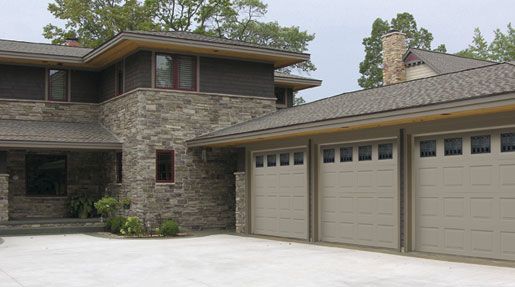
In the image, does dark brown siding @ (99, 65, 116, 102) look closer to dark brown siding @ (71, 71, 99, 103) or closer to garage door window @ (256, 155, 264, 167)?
dark brown siding @ (71, 71, 99, 103)

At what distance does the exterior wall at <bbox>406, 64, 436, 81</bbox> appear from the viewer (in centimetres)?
2776

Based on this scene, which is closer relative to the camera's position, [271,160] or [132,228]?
[271,160]

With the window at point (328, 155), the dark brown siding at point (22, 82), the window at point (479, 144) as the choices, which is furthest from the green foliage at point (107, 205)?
the window at point (479, 144)

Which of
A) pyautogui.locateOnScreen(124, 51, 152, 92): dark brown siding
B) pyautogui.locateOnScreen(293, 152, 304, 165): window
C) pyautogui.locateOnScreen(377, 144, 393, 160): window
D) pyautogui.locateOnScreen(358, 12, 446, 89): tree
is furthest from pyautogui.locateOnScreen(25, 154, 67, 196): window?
pyautogui.locateOnScreen(358, 12, 446, 89): tree

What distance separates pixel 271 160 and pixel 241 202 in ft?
6.36

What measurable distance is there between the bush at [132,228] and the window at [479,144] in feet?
32.3

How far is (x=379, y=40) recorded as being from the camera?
48.5 meters

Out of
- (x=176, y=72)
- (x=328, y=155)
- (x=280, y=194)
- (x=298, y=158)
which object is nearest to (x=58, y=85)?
(x=176, y=72)

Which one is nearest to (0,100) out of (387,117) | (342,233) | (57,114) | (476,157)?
(57,114)

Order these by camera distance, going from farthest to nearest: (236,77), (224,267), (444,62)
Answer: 1. (444,62)
2. (236,77)
3. (224,267)

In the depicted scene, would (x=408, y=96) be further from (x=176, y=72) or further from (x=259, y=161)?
(x=176, y=72)

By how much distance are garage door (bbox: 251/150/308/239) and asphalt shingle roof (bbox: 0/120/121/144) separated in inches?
201

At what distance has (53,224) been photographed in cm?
2034

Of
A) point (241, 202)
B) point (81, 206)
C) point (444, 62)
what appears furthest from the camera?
point (444, 62)
